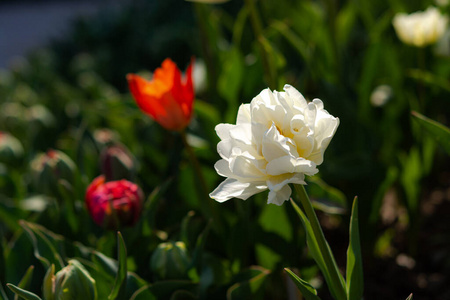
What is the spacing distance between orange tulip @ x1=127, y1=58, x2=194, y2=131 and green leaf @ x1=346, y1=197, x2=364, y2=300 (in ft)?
1.09

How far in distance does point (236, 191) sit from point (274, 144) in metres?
0.07

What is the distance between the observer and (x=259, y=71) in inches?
46.6

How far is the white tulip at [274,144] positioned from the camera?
1.80 ft

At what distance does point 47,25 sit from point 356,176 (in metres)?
4.80

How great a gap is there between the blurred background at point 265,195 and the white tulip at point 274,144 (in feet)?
0.84

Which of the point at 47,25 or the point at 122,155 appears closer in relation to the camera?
the point at 122,155

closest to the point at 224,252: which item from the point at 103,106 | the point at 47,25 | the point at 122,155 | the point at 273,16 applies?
the point at 122,155

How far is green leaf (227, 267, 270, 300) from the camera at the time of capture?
788 mm

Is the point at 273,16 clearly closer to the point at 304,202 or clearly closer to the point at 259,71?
the point at 259,71

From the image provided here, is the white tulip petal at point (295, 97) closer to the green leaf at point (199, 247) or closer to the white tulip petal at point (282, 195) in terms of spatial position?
the white tulip petal at point (282, 195)

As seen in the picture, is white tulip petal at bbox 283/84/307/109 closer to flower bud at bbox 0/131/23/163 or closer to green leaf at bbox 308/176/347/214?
green leaf at bbox 308/176/347/214

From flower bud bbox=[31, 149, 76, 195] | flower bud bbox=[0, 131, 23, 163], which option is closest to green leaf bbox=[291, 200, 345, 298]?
flower bud bbox=[31, 149, 76, 195]

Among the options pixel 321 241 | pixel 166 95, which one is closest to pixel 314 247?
pixel 321 241

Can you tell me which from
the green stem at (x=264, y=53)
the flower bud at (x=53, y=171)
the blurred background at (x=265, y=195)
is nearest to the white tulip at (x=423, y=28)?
the blurred background at (x=265, y=195)
